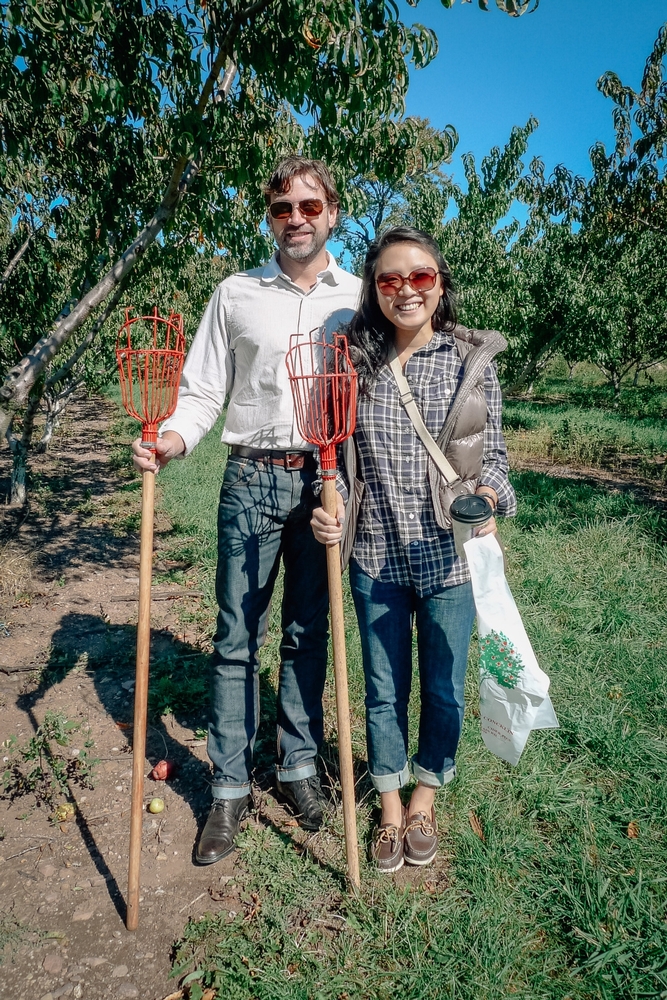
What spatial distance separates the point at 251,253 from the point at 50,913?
4.27 meters

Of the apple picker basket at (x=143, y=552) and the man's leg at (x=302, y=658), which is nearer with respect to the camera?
the apple picker basket at (x=143, y=552)

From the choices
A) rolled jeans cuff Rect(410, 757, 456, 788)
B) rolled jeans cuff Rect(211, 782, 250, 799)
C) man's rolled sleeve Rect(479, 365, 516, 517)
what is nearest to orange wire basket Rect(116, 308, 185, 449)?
man's rolled sleeve Rect(479, 365, 516, 517)

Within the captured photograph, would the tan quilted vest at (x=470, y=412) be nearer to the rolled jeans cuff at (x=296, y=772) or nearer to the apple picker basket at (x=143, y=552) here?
the apple picker basket at (x=143, y=552)

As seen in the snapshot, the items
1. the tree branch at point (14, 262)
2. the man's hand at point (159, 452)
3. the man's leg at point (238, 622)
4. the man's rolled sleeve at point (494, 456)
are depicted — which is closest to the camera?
the man's hand at point (159, 452)

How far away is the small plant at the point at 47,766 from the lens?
2842mm

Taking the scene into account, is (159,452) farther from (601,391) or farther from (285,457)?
(601,391)

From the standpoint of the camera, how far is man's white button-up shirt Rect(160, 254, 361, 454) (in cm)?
230

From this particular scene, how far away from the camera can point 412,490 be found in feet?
7.07

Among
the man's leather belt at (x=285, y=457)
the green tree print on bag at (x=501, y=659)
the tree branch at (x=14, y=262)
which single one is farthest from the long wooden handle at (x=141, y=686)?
the tree branch at (x=14, y=262)

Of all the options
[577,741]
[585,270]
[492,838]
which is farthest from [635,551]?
[585,270]

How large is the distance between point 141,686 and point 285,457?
0.90 m

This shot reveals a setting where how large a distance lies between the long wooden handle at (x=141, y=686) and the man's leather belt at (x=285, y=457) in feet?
1.40

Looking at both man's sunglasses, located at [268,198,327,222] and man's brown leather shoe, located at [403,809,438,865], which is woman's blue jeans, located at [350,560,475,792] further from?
man's sunglasses, located at [268,198,327,222]

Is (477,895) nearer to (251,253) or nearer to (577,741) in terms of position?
(577,741)
